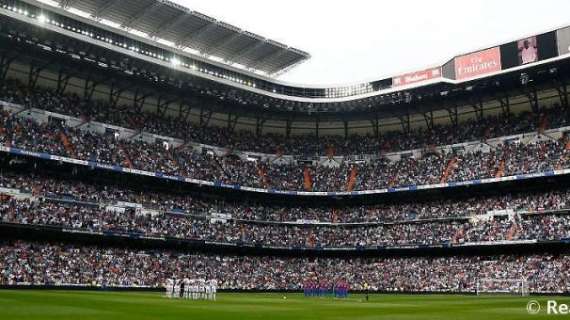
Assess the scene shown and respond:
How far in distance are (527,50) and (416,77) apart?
1355 cm

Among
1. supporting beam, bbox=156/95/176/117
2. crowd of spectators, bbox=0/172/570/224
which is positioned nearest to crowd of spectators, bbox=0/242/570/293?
crowd of spectators, bbox=0/172/570/224

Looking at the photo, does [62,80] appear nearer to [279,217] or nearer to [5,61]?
[5,61]

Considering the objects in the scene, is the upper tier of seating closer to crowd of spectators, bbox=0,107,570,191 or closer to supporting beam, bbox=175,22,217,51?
crowd of spectators, bbox=0,107,570,191

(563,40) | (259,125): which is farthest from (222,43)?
(563,40)

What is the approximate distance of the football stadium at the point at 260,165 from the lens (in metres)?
55.6

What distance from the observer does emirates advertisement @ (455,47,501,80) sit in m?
61.9

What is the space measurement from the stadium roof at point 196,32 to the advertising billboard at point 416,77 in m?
13.1

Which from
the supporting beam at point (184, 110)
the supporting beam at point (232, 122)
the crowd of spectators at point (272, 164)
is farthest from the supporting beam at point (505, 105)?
the supporting beam at point (184, 110)

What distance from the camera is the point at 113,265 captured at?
56.2 m

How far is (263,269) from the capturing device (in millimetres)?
68562

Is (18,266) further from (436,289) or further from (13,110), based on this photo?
(436,289)

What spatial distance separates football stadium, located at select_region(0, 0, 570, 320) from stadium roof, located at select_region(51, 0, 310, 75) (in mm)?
254

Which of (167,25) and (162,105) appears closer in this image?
(167,25)

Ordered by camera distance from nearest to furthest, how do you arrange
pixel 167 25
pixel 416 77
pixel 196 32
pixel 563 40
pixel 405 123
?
pixel 563 40
pixel 167 25
pixel 416 77
pixel 196 32
pixel 405 123
